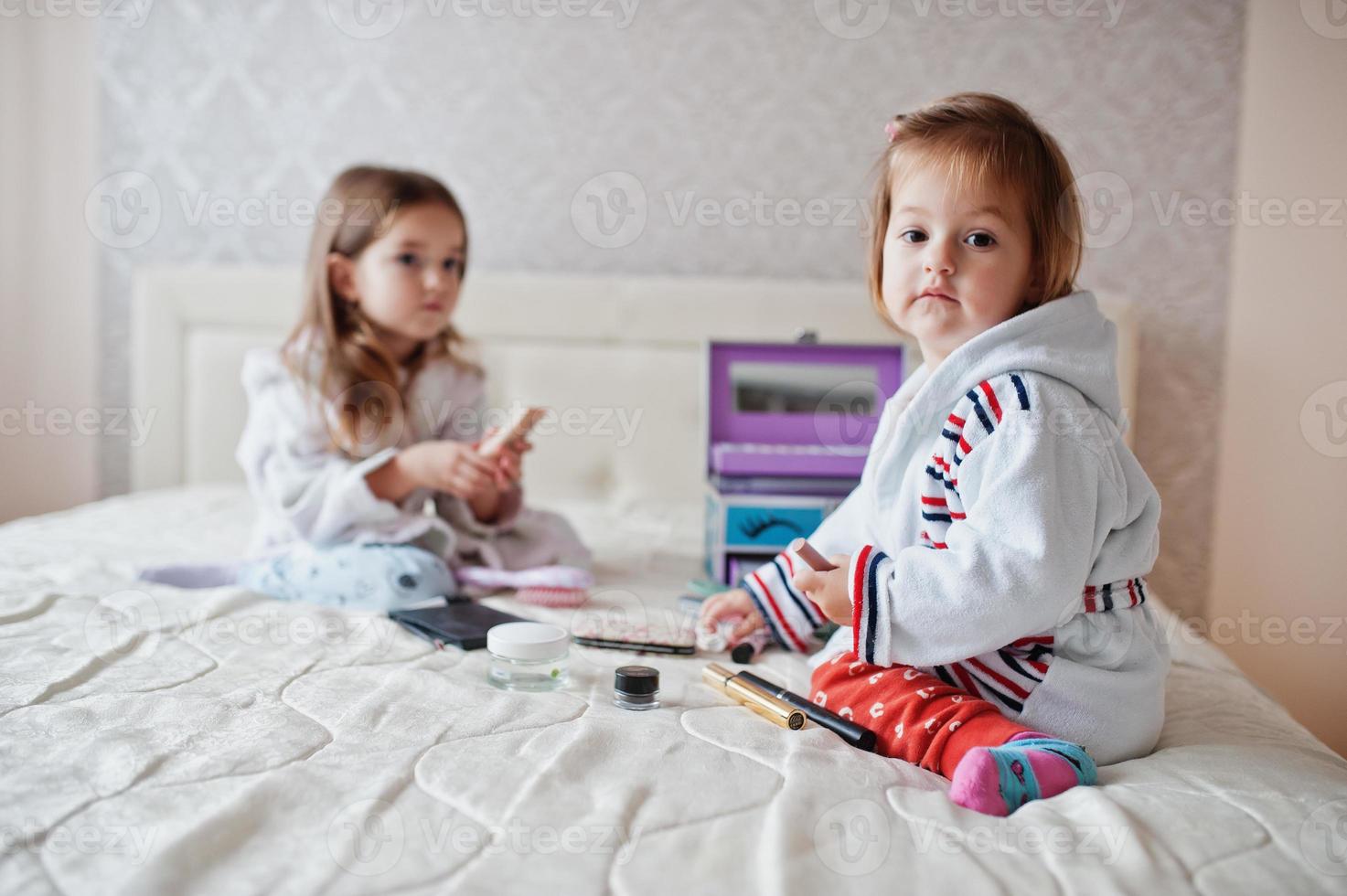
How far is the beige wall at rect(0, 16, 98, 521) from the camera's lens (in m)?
2.09

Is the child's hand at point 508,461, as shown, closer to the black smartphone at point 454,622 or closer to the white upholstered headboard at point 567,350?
the black smartphone at point 454,622

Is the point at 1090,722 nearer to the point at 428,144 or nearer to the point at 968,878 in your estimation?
the point at 968,878

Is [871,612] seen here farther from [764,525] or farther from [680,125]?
[680,125]

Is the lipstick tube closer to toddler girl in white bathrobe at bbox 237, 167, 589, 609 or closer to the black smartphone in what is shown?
the black smartphone

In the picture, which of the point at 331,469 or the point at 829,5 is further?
the point at 829,5

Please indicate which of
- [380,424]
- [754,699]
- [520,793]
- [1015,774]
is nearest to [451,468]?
[380,424]

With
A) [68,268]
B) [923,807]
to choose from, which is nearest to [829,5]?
[68,268]

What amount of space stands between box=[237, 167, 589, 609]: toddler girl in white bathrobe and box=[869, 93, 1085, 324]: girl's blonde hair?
66 centimetres

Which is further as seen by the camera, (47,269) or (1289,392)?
(47,269)

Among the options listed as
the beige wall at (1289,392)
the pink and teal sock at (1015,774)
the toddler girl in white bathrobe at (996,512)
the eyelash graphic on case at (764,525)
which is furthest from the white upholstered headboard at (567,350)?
the pink and teal sock at (1015,774)

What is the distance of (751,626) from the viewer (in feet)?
3.60

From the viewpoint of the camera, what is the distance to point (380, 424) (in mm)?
1489

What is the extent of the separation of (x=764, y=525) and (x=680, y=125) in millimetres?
1038

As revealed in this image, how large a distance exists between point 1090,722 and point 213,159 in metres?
2.03
